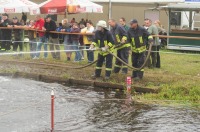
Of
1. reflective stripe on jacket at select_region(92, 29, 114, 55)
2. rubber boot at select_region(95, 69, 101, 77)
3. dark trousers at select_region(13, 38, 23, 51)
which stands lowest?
rubber boot at select_region(95, 69, 101, 77)

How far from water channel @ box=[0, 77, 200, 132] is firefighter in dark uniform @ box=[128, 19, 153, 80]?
1.47 metres

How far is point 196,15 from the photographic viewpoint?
27.0 m

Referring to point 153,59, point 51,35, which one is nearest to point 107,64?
point 153,59

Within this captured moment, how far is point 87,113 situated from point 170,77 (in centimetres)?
478

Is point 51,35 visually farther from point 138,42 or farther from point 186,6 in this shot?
point 186,6

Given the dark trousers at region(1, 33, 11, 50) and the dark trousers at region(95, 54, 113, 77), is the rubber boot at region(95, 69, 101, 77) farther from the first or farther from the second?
the dark trousers at region(1, 33, 11, 50)

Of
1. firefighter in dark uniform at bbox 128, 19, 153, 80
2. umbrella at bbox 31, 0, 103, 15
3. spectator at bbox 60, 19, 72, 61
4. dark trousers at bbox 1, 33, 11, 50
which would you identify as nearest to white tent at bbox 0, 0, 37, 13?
umbrella at bbox 31, 0, 103, 15

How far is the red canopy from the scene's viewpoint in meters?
20.5

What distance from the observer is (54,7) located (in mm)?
20531

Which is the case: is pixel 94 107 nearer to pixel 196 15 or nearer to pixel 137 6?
pixel 196 15

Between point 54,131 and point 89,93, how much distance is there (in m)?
4.16

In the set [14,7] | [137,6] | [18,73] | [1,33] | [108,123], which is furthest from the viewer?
[137,6]

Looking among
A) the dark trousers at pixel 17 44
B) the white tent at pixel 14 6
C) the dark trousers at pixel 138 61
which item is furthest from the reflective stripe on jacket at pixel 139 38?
the white tent at pixel 14 6

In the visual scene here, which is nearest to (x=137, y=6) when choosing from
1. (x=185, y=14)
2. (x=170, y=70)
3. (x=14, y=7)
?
(x=185, y=14)
